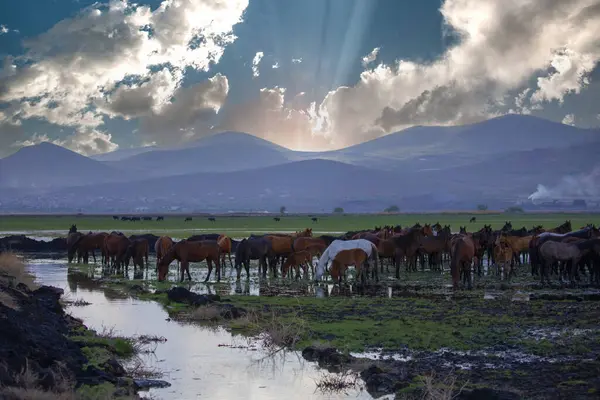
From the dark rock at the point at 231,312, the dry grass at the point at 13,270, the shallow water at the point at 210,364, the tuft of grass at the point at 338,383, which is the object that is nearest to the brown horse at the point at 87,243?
the dry grass at the point at 13,270

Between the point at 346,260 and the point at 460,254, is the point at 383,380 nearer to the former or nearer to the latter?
the point at 460,254

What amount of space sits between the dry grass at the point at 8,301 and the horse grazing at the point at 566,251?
19300mm

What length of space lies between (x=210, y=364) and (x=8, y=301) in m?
5.12

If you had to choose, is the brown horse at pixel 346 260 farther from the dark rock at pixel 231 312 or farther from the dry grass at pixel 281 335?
the dry grass at pixel 281 335

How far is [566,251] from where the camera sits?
30.0 meters

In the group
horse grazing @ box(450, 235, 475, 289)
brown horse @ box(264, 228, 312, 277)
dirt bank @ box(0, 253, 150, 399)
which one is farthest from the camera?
brown horse @ box(264, 228, 312, 277)

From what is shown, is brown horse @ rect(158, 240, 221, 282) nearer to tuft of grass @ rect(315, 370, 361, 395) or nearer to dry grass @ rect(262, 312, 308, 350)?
dry grass @ rect(262, 312, 308, 350)

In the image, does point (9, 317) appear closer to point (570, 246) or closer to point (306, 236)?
point (570, 246)

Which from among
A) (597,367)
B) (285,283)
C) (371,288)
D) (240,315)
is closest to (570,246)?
(371,288)

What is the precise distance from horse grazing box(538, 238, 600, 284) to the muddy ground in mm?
1175

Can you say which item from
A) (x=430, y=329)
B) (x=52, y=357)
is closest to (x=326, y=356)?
(x=430, y=329)

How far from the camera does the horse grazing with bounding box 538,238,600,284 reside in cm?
2970

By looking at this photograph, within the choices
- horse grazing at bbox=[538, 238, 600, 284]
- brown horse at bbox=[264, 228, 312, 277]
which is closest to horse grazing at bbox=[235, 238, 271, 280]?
brown horse at bbox=[264, 228, 312, 277]

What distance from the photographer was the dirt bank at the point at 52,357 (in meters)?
11.4
